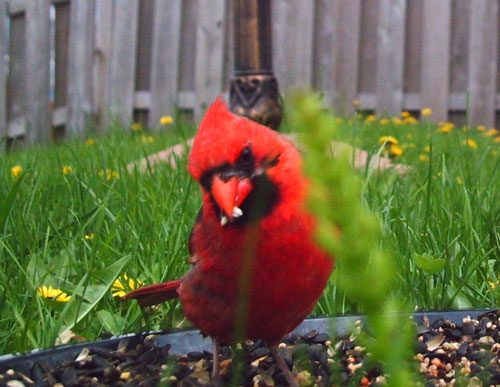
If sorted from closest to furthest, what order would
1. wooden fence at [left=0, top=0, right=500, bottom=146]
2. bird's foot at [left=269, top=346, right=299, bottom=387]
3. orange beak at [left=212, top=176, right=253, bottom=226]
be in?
orange beak at [left=212, top=176, right=253, bottom=226]
bird's foot at [left=269, top=346, right=299, bottom=387]
wooden fence at [left=0, top=0, right=500, bottom=146]

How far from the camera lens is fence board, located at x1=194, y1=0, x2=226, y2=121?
593 cm

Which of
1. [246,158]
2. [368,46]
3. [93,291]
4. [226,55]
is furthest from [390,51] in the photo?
[246,158]

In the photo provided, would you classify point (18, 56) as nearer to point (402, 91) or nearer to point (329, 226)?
point (402, 91)

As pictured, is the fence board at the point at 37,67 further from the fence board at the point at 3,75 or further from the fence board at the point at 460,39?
the fence board at the point at 460,39

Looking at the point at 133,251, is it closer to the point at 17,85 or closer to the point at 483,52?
the point at 17,85

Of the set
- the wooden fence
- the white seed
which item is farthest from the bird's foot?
the wooden fence

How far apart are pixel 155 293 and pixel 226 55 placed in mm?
4758

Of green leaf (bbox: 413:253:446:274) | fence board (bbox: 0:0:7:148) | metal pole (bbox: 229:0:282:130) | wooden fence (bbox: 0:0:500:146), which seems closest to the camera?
green leaf (bbox: 413:253:446:274)

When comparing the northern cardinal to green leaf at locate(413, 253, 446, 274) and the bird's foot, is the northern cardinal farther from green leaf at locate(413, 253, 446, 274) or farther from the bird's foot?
green leaf at locate(413, 253, 446, 274)

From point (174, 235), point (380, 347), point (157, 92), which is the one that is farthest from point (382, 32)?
point (380, 347)

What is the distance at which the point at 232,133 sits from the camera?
1.02 m

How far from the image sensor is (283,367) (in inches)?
53.4

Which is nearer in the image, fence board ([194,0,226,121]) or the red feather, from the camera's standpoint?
the red feather

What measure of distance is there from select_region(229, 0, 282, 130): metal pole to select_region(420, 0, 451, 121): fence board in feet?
8.82
